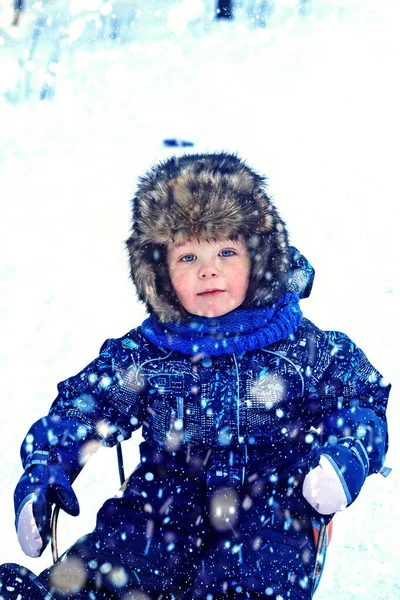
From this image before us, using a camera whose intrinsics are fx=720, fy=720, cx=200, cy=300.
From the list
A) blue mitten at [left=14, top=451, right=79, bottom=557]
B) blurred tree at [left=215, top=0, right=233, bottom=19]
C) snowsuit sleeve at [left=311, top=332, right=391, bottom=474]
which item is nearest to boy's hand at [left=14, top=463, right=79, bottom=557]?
blue mitten at [left=14, top=451, right=79, bottom=557]

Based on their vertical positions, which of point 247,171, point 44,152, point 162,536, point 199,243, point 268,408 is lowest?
point 162,536

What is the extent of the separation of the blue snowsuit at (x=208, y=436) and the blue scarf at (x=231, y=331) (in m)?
0.05

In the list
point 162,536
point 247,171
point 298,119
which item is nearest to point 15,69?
point 298,119

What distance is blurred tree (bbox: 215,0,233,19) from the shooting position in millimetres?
10289

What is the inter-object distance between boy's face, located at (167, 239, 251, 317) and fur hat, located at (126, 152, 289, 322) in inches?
1.3

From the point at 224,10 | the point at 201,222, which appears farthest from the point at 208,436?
the point at 224,10

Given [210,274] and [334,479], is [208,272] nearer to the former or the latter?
[210,274]

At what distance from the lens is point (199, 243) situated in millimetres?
2443

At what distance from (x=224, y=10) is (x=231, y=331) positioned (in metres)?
8.87

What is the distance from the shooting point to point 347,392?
8.29 ft

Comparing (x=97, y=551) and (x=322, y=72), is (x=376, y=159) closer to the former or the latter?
(x=322, y=72)

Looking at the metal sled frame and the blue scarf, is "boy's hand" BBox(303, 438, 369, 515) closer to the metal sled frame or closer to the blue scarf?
the metal sled frame

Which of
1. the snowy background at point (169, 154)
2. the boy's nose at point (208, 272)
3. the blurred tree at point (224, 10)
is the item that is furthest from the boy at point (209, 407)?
the blurred tree at point (224, 10)

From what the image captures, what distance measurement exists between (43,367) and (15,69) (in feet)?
19.5
